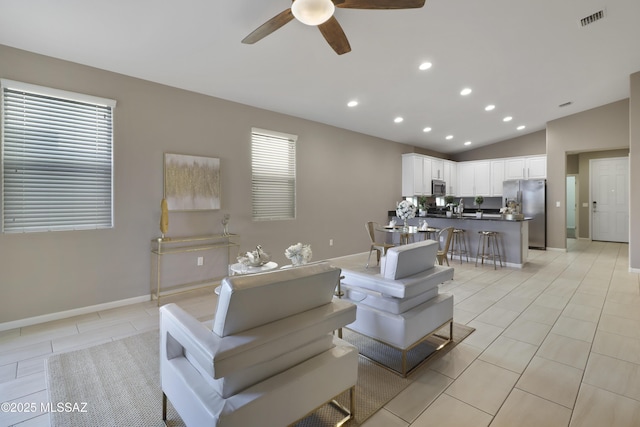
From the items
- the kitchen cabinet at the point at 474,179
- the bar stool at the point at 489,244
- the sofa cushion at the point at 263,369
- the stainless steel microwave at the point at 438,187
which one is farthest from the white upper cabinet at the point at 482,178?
the sofa cushion at the point at 263,369

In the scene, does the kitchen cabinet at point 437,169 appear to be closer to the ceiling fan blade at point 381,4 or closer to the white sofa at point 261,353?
the ceiling fan blade at point 381,4

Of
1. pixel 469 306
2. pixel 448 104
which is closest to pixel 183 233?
→ pixel 469 306

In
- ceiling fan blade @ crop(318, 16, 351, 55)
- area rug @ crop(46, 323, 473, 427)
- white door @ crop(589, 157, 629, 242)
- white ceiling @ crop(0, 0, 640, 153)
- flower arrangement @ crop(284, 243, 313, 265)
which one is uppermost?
white ceiling @ crop(0, 0, 640, 153)

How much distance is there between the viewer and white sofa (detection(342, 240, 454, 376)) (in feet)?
7.32

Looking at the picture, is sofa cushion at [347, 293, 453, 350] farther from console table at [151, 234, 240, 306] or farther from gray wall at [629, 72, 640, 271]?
gray wall at [629, 72, 640, 271]

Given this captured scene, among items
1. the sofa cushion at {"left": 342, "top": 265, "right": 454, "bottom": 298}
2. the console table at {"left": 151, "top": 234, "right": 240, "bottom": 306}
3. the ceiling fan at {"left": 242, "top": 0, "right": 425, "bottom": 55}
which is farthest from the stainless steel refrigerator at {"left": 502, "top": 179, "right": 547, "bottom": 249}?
the console table at {"left": 151, "top": 234, "right": 240, "bottom": 306}

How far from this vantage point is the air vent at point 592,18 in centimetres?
348

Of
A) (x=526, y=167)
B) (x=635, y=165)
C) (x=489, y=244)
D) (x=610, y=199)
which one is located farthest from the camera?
(x=610, y=199)

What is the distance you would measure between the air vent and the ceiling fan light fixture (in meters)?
3.56

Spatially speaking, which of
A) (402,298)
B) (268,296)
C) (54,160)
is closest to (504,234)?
(402,298)

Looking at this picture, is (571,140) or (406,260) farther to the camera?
(571,140)

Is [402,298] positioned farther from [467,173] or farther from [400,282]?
[467,173]

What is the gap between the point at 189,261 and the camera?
14.1ft

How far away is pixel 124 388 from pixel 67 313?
1944mm
